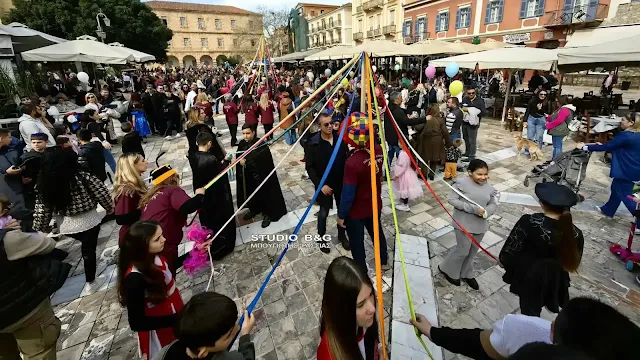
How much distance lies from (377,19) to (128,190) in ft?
134

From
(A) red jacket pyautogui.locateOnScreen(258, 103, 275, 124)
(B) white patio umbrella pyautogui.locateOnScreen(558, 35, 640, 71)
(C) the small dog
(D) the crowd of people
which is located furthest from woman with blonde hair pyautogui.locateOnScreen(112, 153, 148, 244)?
(B) white patio umbrella pyautogui.locateOnScreen(558, 35, 640, 71)

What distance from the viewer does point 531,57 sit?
9.20 m

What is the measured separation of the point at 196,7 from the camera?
2343 inches

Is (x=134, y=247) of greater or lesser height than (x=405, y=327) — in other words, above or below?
above

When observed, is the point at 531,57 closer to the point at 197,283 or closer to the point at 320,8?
the point at 197,283

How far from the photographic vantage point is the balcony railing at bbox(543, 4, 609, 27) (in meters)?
17.4

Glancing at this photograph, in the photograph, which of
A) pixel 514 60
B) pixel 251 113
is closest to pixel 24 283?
pixel 251 113

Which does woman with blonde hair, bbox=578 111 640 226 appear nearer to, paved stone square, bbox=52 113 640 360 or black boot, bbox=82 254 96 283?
paved stone square, bbox=52 113 640 360

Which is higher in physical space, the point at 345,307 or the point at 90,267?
the point at 345,307

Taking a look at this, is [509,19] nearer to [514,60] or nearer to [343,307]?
[514,60]

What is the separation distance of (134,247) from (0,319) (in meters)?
1.02

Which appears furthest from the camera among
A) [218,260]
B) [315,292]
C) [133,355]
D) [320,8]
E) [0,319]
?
[320,8]

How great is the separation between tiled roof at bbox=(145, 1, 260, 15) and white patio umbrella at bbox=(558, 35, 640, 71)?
66.5 metres

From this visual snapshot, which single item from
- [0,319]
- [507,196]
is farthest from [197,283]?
[507,196]
